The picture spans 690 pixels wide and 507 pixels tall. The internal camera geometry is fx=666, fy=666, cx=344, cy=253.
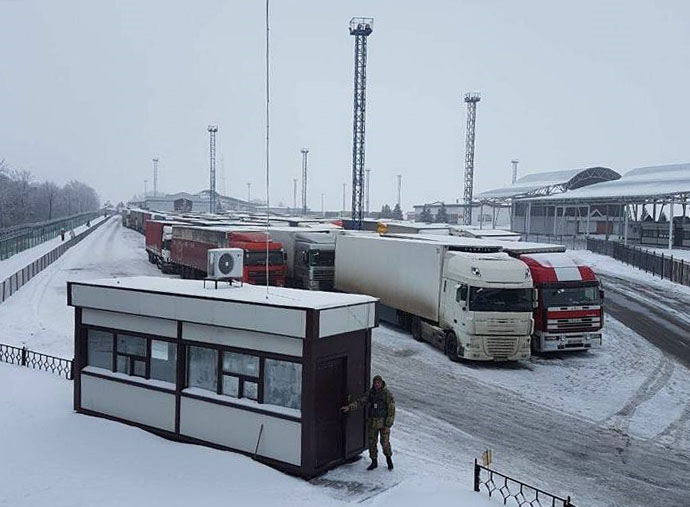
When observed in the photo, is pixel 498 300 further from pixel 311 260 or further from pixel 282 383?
pixel 311 260

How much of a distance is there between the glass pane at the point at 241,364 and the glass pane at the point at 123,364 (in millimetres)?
2693

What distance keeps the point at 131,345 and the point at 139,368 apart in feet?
1.64

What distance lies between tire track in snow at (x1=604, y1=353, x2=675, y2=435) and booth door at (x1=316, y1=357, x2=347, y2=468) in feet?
23.3

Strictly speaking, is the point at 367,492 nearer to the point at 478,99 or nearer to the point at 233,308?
the point at 233,308

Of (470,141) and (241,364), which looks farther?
(470,141)

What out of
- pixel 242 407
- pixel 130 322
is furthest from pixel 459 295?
pixel 130 322

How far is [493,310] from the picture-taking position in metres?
19.6

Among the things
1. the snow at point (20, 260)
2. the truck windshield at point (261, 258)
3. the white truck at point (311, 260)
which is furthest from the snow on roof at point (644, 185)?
the snow at point (20, 260)

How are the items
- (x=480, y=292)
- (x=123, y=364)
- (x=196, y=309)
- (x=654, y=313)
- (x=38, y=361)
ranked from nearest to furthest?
(x=196, y=309) < (x=123, y=364) < (x=480, y=292) < (x=38, y=361) < (x=654, y=313)

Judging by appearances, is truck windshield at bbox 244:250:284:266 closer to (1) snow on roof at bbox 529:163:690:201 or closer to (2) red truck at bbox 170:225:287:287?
(2) red truck at bbox 170:225:287:287

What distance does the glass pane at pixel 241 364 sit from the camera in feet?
38.7

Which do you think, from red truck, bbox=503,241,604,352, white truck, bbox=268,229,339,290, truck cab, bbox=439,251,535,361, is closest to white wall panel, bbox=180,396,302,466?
truck cab, bbox=439,251,535,361

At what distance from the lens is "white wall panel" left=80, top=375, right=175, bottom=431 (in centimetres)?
1280

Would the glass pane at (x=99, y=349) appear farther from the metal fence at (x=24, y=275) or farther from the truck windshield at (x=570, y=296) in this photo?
the metal fence at (x=24, y=275)
